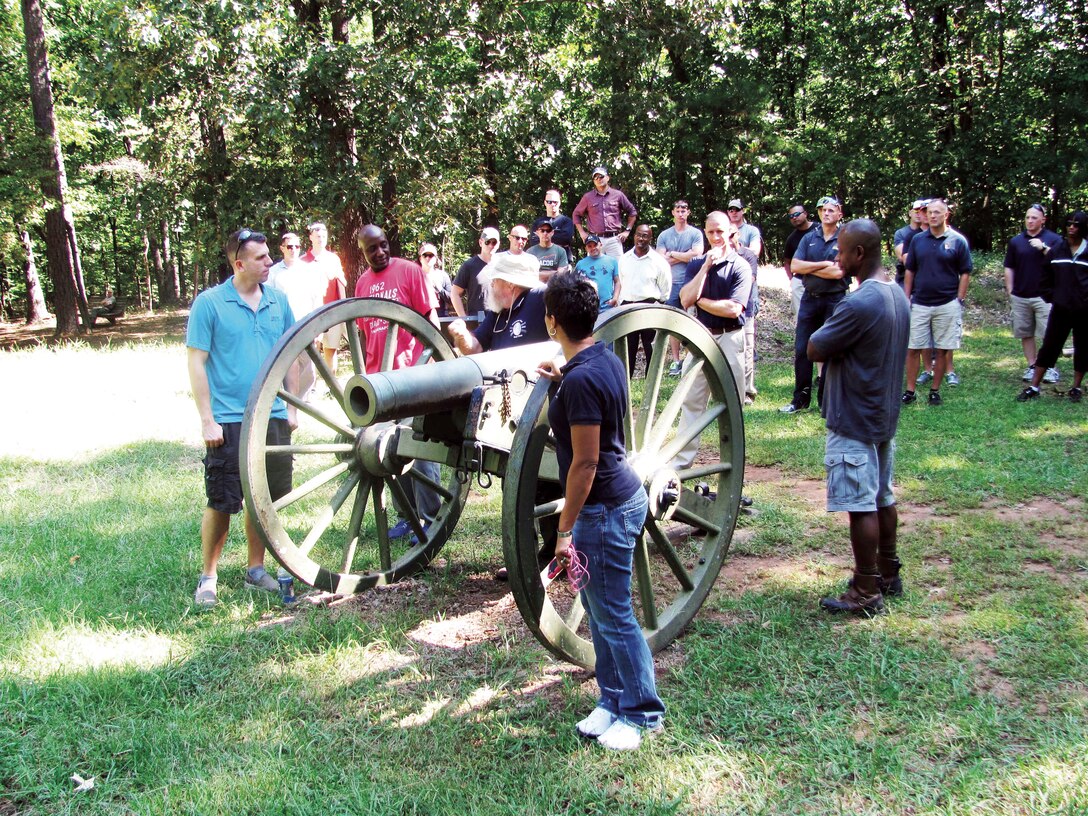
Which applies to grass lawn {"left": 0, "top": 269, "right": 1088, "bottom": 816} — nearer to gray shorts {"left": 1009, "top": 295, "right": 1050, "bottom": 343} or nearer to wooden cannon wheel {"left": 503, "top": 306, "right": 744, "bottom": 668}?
wooden cannon wheel {"left": 503, "top": 306, "right": 744, "bottom": 668}

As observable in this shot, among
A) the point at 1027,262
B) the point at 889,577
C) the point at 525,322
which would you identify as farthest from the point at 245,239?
the point at 1027,262

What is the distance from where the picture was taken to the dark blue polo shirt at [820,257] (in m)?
8.20

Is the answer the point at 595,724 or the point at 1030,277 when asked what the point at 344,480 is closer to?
the point at 595,724

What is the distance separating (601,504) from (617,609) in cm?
39

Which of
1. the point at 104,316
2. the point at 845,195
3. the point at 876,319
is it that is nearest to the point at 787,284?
the point at 845,195

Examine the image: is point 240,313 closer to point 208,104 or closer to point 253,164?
point 208,104

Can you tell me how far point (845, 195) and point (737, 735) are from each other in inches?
836

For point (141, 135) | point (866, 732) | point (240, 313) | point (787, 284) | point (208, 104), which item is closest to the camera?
point (866, 732)

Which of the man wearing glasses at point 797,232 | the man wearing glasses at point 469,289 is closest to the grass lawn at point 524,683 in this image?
the man wearing glasses at point 469,289

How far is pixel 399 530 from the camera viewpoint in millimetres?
5598

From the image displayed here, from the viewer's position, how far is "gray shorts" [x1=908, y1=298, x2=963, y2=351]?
8.69 meters

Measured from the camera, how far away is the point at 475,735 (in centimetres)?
328

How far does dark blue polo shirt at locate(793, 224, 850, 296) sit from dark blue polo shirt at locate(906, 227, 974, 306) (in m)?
0.97

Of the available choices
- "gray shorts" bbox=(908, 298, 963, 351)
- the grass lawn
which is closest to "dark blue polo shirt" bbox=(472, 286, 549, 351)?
the grass lawn
